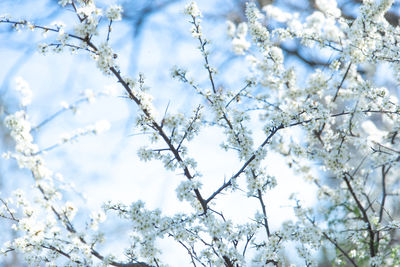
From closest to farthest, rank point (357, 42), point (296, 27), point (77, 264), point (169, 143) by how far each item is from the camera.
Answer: point (77, 264), point (169, 143), point (357, 42), point (296, 27)

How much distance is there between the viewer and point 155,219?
211 centimetres

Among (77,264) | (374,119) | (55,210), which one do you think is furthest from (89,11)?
(374,119)

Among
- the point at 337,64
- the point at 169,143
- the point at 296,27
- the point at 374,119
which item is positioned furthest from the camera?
the point at 374,119

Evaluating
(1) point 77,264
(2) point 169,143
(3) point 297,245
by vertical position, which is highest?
(2) point 169,143

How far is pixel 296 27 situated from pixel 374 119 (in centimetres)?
503

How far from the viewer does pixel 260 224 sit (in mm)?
2389

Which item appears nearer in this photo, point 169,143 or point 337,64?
point 169,143

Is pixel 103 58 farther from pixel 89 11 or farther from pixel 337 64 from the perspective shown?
pixel 337 64

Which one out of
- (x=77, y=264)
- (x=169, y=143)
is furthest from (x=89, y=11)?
(x=77, y=264)

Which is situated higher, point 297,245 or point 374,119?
point 374,119

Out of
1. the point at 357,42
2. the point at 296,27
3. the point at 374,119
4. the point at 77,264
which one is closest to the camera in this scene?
the point at 77,264

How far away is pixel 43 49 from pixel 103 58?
39 centimetres

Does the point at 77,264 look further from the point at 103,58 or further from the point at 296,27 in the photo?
the point at 296,27

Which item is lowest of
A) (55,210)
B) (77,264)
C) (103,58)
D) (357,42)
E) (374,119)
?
(77,264)
